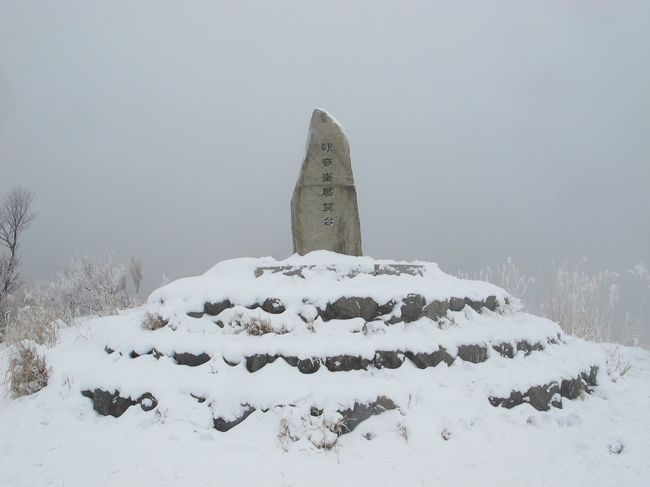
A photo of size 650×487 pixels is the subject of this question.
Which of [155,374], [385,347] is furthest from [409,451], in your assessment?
[155,374]

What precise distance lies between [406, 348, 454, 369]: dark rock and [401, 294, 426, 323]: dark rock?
25.5 inches

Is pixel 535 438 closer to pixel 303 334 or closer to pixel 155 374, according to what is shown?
pixel 303 334

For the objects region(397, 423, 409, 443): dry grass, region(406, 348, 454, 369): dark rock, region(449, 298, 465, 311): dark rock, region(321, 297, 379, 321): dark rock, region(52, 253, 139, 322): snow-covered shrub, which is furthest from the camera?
region(52, 253, 139, 322): snow-covered shrub

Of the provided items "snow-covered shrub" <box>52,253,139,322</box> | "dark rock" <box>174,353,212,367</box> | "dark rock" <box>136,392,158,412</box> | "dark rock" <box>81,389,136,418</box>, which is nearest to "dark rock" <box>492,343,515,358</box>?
"dark rock" <box>174,353,212,367</box>

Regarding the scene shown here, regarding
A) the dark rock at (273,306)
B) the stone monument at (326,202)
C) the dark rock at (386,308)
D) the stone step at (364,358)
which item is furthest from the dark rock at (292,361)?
the stone monument at (326,202)

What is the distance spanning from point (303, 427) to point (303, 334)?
1214 mm

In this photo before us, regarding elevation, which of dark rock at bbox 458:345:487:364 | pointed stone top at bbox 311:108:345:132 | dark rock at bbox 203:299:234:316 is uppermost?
pointed stone top at bbox 311:108:345:132

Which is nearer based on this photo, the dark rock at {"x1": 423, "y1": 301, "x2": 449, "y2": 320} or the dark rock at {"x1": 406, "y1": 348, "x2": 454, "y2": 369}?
the dark rock at {"x1": 406, "y1": 348, "x2": 454, "y2": 369}

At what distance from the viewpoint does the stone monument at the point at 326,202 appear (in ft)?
26.3

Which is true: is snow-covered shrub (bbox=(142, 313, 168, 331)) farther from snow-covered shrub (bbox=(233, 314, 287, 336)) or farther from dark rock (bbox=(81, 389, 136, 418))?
snow-covered shrub (bbox=(233, 314, 287, 336))

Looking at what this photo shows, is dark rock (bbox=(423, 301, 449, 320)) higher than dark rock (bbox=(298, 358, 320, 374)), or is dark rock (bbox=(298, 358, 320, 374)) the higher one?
dark rock (bbox=(423, 301, 449, 320))

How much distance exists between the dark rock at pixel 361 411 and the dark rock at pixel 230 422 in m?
0.88

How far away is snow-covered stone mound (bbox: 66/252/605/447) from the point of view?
4414 millimetres

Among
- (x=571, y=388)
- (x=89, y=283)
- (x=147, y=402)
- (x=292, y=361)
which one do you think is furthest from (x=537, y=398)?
(x=89, y=283)
